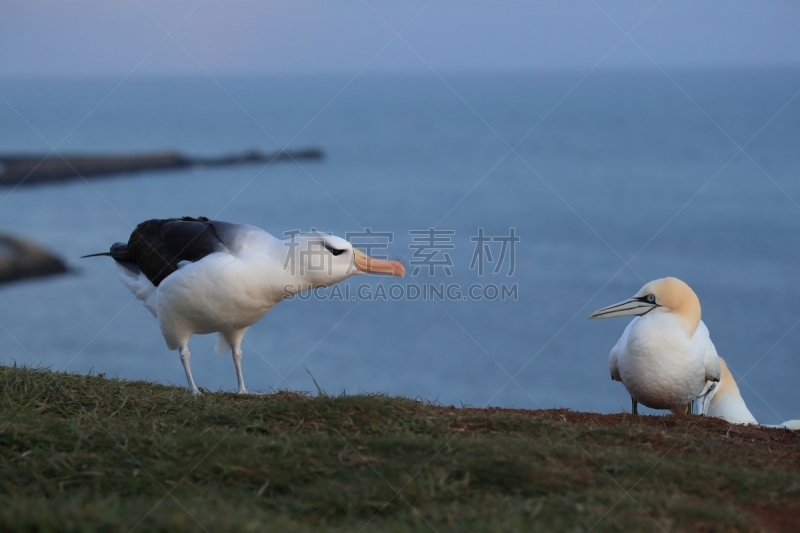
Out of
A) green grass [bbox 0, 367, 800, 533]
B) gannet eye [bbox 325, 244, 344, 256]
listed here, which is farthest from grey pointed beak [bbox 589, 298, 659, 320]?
gannet eye [bbox 325, 244, 344, 256]

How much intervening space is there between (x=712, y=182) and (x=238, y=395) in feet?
251

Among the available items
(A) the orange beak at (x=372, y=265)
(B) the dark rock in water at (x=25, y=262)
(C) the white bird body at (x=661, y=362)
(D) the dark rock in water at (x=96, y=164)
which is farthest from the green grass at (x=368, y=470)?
(D) the dark rock in water at (x=96, y=164)

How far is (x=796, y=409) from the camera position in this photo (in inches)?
1271

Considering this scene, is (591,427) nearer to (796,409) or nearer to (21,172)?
(796,409)

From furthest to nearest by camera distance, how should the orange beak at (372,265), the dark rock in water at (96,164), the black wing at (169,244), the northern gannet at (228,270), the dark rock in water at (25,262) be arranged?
the dark rock in water at (96,164)
the dark rock in water at (25,262)
the orange beak at (372,265)
the black wing at (169,244)
the northern gannet at (228,270)

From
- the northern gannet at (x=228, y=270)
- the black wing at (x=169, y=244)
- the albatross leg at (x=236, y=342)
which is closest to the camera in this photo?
the northern gannet at (x=228, y=270)

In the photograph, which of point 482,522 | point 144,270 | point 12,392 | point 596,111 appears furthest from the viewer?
point 596,111

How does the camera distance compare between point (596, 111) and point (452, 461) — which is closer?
point (452, 461)

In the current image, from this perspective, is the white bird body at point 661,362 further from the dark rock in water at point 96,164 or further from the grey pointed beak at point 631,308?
the dark rock in water at point 96,164

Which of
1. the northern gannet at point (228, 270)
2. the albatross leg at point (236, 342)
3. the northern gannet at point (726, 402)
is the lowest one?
the albatross leg at point (236, 342)

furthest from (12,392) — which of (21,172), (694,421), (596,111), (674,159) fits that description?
(596,111)

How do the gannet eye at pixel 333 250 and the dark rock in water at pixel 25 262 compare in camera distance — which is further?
the dark rock in water at pixel 25 262

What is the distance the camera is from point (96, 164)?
60.2 meters

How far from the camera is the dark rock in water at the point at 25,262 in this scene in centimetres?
4003
